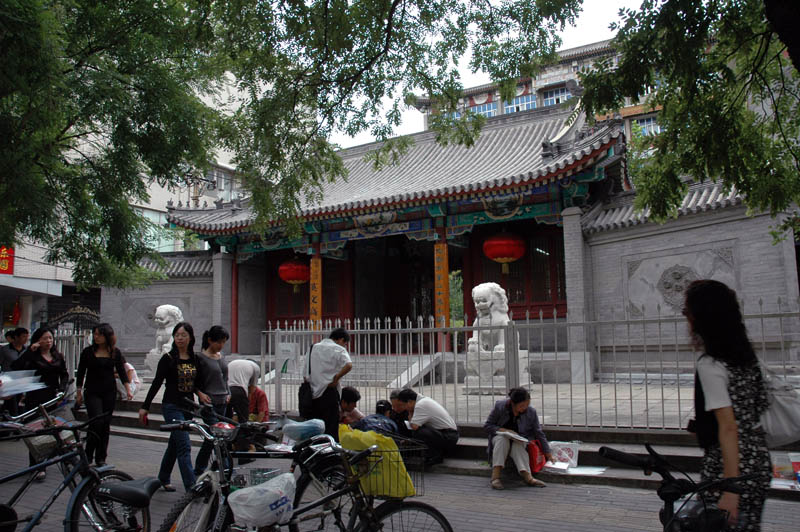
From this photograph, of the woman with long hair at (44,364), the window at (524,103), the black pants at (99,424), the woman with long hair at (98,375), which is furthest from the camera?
the window at (524,103)

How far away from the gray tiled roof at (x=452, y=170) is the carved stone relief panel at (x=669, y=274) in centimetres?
216

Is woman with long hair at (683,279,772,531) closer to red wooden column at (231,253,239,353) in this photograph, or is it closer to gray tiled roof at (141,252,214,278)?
red wooden column at (231,253,239,353)

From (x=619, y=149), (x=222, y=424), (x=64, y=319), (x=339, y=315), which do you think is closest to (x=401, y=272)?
(x=339, y=315)

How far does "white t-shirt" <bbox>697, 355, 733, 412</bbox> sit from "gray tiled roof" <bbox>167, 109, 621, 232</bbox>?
935cm

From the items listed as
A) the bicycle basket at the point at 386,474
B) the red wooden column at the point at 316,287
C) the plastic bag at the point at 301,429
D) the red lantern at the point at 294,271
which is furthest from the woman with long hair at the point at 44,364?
the red lantern at the point at 294,271

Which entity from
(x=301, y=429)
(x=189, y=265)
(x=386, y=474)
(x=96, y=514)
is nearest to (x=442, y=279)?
(x=189, y=265)

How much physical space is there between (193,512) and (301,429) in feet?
1.97

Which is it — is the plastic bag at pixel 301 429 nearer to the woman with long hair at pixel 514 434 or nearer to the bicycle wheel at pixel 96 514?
Result: the bicycle wheel at pixel 96 514

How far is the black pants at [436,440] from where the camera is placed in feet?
19.3

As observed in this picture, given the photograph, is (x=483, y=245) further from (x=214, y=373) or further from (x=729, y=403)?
(x=729, y=403)

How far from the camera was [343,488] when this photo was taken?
2820 millimetres

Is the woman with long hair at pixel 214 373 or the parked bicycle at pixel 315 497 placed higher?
the woman with long hair at pixel 214 373

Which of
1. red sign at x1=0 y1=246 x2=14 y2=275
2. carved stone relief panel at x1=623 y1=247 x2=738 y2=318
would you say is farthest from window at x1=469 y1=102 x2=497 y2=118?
carved stone relief panel at x1=623 y1=247 x2=738 y2=318

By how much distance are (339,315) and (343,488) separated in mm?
13388
